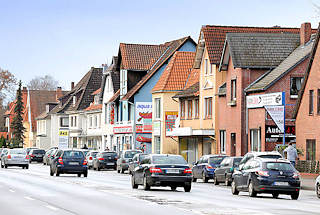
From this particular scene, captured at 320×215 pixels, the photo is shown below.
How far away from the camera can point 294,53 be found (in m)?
55.7

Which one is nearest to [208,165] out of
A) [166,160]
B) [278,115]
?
[278,115]

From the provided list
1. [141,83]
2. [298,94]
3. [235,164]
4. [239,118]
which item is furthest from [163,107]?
[235,164]

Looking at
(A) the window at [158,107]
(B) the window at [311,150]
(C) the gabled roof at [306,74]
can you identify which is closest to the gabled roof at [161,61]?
(A) the window at [158,107]

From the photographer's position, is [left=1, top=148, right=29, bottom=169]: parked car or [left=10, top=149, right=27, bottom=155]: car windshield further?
[left=10, top=149, right=27, bottom=155]: car windshield

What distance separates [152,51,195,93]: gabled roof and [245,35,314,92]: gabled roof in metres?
18.1

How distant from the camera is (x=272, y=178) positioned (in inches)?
1095

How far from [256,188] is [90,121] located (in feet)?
244

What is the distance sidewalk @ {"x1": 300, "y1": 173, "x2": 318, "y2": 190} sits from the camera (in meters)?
35.5

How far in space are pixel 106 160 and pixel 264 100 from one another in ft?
49.9

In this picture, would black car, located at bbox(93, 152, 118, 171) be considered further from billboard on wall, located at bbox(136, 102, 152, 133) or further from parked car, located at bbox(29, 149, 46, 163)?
parked car, located at bbox(29, 149, 46, 163)

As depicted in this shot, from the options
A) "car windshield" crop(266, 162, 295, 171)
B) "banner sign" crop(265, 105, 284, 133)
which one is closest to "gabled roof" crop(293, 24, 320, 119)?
"banner sign" crop(265, 105, 284, 133)

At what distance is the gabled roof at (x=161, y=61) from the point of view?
78.2 m

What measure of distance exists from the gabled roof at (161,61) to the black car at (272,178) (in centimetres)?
4954

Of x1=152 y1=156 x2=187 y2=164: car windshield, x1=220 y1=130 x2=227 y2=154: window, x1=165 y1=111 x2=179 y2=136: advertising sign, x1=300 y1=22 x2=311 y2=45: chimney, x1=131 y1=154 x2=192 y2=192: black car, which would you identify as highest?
x1=300 y1=22 x2=311 y2=45: chimney
